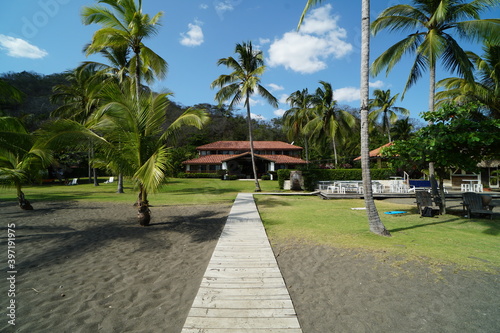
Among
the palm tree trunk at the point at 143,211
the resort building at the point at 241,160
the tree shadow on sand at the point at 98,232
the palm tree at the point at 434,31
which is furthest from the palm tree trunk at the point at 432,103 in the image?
the resort building at the point at 241,160

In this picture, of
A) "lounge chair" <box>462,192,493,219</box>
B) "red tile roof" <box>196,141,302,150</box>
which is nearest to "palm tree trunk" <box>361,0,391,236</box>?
"lounge chair" <box>462,192,493,219</box>

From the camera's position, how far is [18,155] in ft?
29.6

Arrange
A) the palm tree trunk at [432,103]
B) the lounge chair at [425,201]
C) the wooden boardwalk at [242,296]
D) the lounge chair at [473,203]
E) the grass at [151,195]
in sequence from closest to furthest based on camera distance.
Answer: the wooden boardwalk at [242,296]
the lounge chair at [473,203]
the lounge chair at [425,201]
the palm tree trunk at [432,103]
the grass at [151,195]

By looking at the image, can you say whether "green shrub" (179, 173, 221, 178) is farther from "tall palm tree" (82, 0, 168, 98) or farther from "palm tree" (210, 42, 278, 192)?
"tall palm tree" (82, 0, 168, 98)

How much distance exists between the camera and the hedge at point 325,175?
20.3m

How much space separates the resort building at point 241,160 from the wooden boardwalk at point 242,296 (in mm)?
28134

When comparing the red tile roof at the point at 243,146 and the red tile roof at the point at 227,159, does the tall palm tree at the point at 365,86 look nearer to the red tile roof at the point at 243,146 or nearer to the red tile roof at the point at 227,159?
the red tile roof at the point at 227,159

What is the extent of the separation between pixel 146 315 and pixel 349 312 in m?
2.74

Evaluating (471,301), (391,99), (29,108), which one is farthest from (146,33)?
(29,108)

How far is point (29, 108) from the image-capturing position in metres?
56.5

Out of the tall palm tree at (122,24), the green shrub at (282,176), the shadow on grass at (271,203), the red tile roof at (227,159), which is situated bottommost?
the shadow on grass at (271,203)

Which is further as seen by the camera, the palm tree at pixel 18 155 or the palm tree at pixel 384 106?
the palm tree at pixel 384 106

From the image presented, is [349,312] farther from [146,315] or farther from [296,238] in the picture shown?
[296,238]

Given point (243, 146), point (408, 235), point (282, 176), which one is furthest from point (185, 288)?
point (243, 146)
